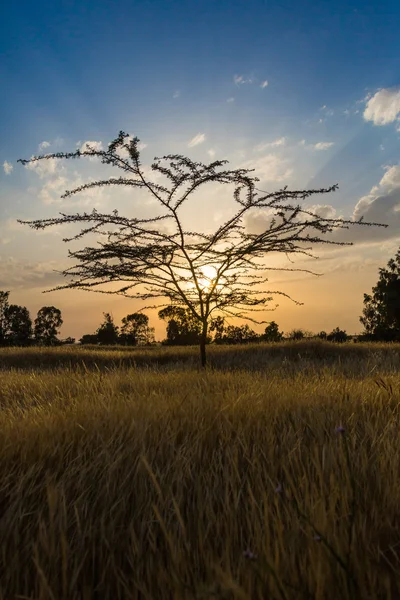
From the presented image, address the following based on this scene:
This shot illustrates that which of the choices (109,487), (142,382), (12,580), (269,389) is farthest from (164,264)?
(12,580)

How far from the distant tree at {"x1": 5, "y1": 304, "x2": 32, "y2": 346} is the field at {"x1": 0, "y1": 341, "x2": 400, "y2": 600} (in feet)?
157

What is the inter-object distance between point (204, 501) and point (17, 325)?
52.9 meters

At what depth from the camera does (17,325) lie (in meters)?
50.7

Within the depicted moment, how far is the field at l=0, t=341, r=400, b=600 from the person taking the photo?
1336 mm

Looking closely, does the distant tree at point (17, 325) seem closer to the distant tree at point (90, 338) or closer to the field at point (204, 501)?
the distant tree at point (90, 338)

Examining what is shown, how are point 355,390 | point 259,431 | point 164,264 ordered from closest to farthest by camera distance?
point 259,431 < point 355,390 < point 164,264

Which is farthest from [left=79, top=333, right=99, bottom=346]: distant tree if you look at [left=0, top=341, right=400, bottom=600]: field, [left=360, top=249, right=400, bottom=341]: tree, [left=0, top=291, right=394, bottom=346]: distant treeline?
[left=0, top=341, right=400, bottom=600]: field

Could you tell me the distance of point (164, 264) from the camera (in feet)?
25.2

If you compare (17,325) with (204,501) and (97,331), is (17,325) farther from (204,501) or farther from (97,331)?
(204,501)

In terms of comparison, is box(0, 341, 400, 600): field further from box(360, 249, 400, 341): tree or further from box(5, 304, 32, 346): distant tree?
box(5, 304, 32, 346): distant tree

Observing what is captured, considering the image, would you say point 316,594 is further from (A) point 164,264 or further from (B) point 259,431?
(A) point 164,264

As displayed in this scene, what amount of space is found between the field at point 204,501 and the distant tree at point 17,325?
4772 centimetres

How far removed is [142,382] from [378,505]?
3907 millimetres

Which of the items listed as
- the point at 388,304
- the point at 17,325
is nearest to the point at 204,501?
the point at 388,304
